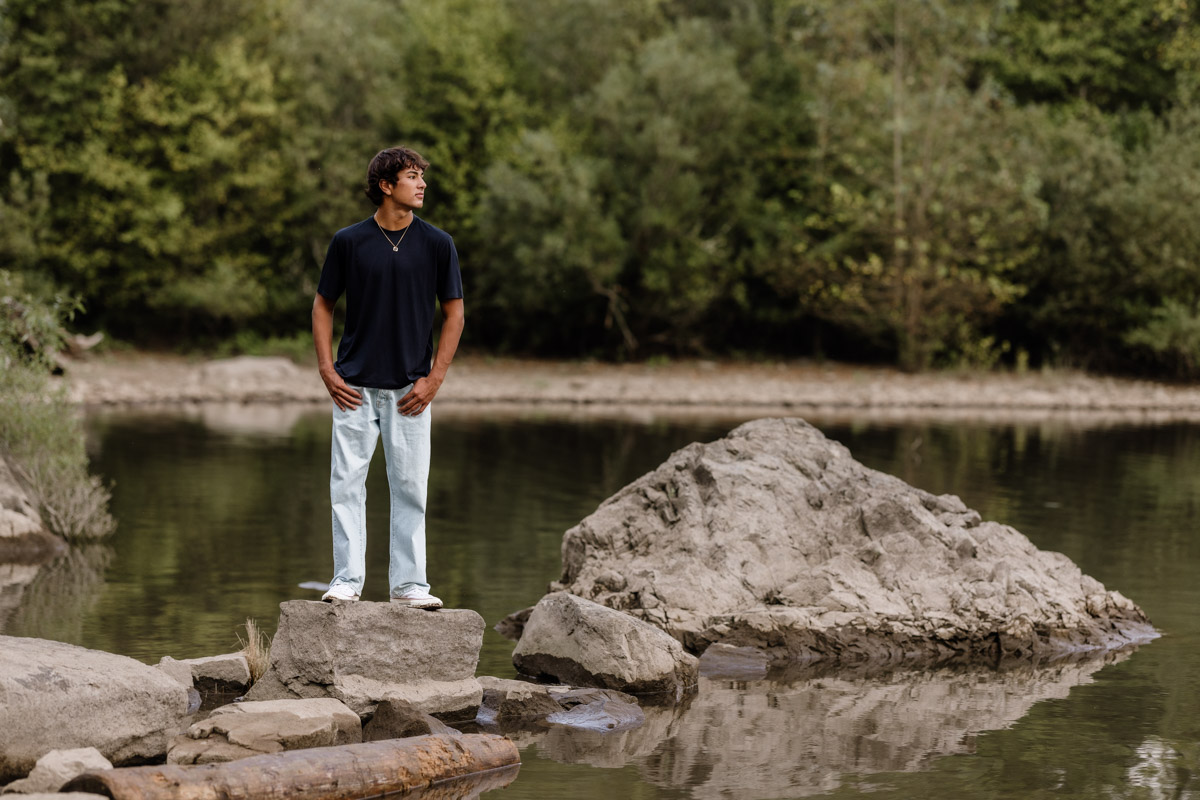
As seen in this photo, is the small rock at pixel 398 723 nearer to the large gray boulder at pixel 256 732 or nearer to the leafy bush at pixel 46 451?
the large gray boulder at pixel 256 732

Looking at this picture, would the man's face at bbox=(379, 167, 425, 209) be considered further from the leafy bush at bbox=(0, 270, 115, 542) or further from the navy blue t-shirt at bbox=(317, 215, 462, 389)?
the leafy bush at bbox=(0, 270, 115, 542)

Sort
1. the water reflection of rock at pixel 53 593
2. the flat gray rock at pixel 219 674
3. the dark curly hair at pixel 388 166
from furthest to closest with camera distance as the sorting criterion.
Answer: the water reflection of rock at pixel 53 593 < the flat gray rock at pixel 219 674 < the dark curly hair at pixel 388 166

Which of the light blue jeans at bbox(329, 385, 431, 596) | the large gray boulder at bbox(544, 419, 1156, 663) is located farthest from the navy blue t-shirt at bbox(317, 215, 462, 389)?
the large gray boulder at bbox(544, 419, 1156, 663)

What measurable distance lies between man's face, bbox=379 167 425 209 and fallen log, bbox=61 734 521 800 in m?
3.02

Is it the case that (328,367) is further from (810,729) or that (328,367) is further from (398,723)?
(810,729)

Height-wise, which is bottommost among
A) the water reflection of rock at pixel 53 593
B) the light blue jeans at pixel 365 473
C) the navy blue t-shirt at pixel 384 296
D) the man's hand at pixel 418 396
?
the water reflection of rock at pixel 53 593

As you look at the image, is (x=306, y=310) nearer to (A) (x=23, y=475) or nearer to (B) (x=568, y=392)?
(B) (x=568, y=392)

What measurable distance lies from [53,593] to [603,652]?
18.5ft

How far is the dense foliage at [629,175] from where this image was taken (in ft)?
140

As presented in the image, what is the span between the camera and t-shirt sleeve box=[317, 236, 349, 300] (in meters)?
9.02

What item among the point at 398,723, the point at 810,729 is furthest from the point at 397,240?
the point at 810,729

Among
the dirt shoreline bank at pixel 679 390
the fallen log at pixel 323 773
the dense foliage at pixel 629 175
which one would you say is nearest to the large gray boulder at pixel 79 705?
the fallen log at pixel 323 773

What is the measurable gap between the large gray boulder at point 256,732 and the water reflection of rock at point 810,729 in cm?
132

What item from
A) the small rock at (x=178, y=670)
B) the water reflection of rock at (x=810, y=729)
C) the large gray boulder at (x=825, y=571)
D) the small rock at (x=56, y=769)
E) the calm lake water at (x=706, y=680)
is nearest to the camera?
the small rock at (x=56, y=769)
